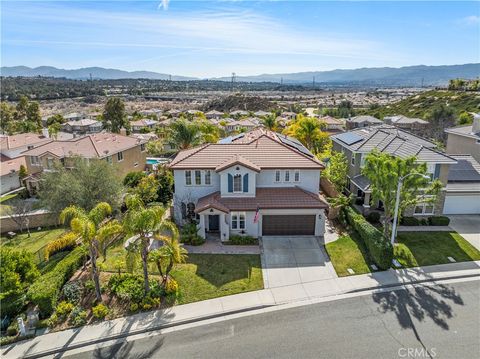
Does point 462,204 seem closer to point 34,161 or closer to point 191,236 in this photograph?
point 191,236

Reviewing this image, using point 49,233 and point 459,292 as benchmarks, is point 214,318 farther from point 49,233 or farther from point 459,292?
point 49,233

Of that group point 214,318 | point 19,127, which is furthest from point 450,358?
point 19,127

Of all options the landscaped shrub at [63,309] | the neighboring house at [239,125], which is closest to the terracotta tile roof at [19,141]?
the neighboring house at [239,125]

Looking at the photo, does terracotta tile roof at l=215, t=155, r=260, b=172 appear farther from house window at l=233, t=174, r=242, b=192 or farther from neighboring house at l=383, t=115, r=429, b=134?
neighboring house at l=383, t=115, r=429, b=134

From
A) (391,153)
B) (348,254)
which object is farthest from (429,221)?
(348,254)

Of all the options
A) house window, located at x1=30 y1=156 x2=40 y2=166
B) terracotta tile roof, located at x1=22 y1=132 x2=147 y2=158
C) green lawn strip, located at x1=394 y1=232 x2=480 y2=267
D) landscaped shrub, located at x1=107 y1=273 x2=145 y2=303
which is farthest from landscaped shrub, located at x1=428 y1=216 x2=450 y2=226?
house window, located at x1=30 y1=156 x2=40 y2=166
